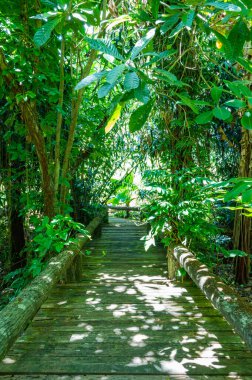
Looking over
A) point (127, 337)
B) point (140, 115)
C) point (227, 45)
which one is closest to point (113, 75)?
point (140, 115)

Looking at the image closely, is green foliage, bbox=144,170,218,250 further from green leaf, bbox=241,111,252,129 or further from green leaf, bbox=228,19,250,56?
green leaf, bbox=228,19,250,56

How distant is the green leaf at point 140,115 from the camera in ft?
4.30

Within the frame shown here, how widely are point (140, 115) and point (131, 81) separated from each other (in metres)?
0.24

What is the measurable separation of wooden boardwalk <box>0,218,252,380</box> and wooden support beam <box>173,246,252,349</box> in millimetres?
309

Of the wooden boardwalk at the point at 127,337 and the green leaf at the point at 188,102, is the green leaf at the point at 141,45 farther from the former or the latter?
the wooden boardwalk at the point at 127,337

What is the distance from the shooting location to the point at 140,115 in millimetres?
1331

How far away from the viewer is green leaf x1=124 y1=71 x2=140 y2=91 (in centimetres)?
109

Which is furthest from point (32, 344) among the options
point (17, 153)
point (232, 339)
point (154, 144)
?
point (154, 144)

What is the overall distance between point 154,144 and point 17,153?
92.4 inches

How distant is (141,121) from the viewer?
1362 mm

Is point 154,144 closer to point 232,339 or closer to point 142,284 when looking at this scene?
point 142,284

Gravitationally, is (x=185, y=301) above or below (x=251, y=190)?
below

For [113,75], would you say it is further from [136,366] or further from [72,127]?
[72,127]

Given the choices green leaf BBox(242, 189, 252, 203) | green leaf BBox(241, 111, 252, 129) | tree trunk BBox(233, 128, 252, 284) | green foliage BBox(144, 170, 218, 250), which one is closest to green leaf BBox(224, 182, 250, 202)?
green leaf BBox(242, 189, 252, 203)
